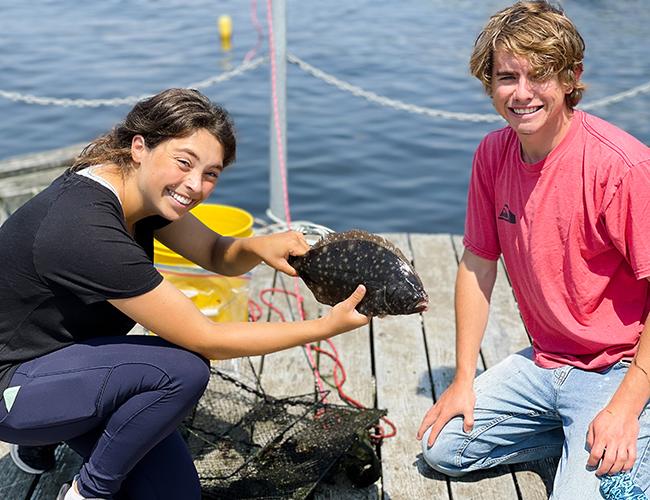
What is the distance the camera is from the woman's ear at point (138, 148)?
2.92 meters

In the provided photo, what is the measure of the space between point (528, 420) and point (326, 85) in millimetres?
11075

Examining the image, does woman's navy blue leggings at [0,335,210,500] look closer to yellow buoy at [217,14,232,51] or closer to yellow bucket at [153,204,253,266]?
yellow bucket at [153,204,253,266]

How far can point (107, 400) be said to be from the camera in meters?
2.82

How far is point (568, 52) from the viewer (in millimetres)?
3012

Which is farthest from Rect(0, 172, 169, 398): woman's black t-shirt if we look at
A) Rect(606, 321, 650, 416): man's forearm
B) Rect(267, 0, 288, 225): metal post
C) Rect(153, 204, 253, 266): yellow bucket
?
Rect(267, 0, 288, 225): metal post

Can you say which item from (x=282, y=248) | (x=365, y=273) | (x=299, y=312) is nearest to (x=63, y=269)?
(x=282, y=248)

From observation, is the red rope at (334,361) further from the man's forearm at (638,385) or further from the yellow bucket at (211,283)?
the man's forearm at (638,385)

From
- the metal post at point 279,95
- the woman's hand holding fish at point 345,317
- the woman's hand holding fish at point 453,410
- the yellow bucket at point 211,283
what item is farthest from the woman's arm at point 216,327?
the metal post at point 279,95

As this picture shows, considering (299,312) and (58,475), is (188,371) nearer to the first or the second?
(58,475)

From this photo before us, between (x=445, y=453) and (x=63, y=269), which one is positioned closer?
(x=63, y=269)

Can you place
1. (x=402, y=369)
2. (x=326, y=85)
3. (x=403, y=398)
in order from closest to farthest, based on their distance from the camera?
(x=403, y=398) → (x=402, y=369) → (x=326, y=85)

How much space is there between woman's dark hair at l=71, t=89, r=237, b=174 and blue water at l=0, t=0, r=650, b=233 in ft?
20.6

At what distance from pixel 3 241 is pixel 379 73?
1171 centimetres

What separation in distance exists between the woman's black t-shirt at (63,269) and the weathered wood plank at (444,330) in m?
1.62
